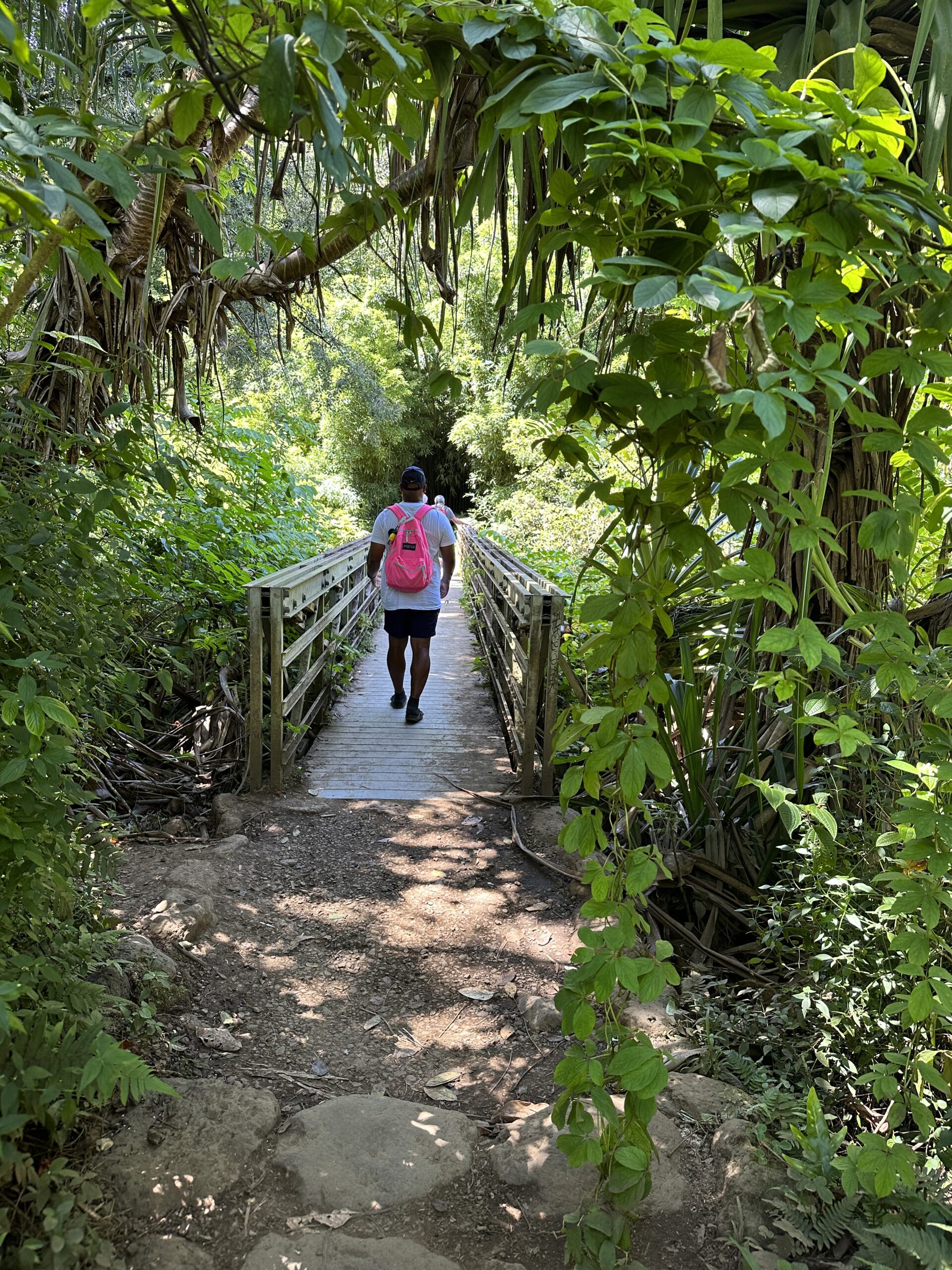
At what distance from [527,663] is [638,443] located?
121 inches

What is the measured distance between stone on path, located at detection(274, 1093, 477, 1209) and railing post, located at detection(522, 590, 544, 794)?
88.8 inches

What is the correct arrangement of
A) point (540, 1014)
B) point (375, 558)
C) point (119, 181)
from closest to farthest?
point (119, 181)
point (540, 1014)
point (375, 558)

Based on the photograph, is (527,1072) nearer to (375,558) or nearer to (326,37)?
(326,37)

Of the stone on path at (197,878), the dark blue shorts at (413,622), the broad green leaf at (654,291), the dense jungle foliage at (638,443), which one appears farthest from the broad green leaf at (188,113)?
the dark blue shorts at (413,622)

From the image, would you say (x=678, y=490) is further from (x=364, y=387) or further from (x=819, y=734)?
(x=364, y=387)

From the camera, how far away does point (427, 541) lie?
5.25 meters

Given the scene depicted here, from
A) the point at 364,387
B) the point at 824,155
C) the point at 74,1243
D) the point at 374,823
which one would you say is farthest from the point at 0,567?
the point at 364,387

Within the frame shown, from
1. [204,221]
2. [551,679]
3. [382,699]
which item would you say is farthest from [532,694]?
[204,221]

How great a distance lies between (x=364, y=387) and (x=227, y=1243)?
8793 mm

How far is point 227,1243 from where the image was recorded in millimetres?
1698

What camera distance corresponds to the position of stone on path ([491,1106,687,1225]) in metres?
1.83

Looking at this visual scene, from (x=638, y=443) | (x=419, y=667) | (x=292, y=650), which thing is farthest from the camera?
(x=419, y=667)

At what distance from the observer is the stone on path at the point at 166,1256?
160 cm

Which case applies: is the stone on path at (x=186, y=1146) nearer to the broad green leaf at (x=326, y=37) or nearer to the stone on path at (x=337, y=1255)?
the stone on path at (x=337, y=1255)
